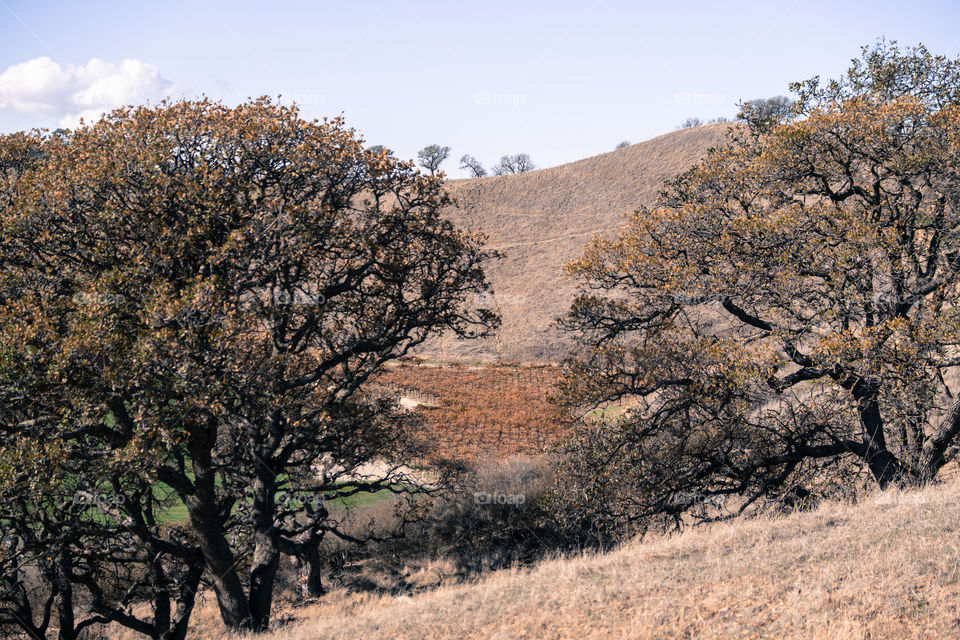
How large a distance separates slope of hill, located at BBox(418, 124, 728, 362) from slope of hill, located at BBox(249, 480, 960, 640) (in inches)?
2171

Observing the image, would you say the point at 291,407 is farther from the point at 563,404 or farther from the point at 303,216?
the point at 563,404

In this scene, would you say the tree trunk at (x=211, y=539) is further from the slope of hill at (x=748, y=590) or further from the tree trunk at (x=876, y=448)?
the tree trunk at (x=876, y=448)

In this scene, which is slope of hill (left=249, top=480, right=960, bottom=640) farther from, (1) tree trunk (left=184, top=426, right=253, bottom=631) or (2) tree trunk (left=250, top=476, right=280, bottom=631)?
(2) tree trunk (left=250, top=476, right=280, bottom=631)

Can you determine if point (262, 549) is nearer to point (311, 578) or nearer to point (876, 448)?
point (311, 578)

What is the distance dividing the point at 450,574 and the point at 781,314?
14.7 metres

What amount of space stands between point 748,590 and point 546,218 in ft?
304

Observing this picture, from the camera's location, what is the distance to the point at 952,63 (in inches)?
678

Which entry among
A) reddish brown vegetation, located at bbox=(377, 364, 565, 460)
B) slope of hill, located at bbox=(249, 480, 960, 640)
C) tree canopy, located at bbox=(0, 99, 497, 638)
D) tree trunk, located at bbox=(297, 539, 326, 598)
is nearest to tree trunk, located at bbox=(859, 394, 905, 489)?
slope of hill, located at bbox=(249, 480, 960, 640)

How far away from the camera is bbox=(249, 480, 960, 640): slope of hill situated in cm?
798

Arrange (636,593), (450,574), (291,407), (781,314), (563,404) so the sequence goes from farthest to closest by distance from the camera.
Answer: (450,574), (563,404), (781,314), (291,407), (636,593)

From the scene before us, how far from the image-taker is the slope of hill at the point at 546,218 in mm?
72375

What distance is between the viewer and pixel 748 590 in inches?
361

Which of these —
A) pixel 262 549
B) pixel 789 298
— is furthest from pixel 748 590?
pixel 262 549

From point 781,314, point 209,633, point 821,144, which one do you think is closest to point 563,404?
point 781,314
